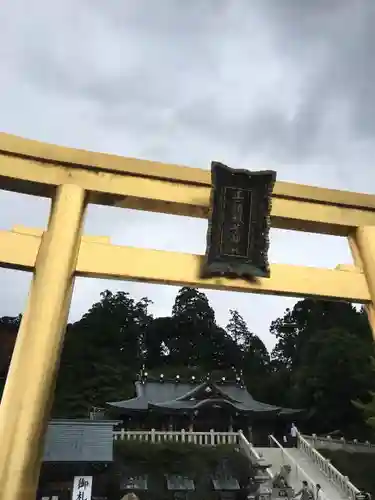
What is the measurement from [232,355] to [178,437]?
3168cm

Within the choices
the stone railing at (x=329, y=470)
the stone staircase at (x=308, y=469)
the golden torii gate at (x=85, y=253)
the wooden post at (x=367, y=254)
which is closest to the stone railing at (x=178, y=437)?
the stone staircase at (x=308, y=469)

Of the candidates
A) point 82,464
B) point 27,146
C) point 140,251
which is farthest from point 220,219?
point 82,464

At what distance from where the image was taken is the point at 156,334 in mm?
47938

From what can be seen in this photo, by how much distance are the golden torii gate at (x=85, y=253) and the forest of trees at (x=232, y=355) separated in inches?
451

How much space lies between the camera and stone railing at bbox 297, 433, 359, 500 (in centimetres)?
1221

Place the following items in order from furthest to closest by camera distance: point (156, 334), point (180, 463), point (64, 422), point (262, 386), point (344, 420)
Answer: point (156, 334) → point (262, 386) → point (344, 420) → point (180, 463) → point (64, 422)

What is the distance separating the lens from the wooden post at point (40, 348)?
2.52 meters

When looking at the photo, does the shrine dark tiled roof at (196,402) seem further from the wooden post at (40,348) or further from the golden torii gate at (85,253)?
the wooden post at (40,348)

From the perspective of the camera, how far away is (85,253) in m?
3.24

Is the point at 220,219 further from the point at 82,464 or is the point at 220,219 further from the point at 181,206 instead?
the point at 82,464

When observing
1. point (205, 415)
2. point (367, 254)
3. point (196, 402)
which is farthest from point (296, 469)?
point (367, 254)

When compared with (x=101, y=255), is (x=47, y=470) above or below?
below

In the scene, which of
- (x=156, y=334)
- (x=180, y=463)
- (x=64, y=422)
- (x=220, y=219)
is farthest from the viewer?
(x=156, y=334)

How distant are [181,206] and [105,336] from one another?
36.8 meters
